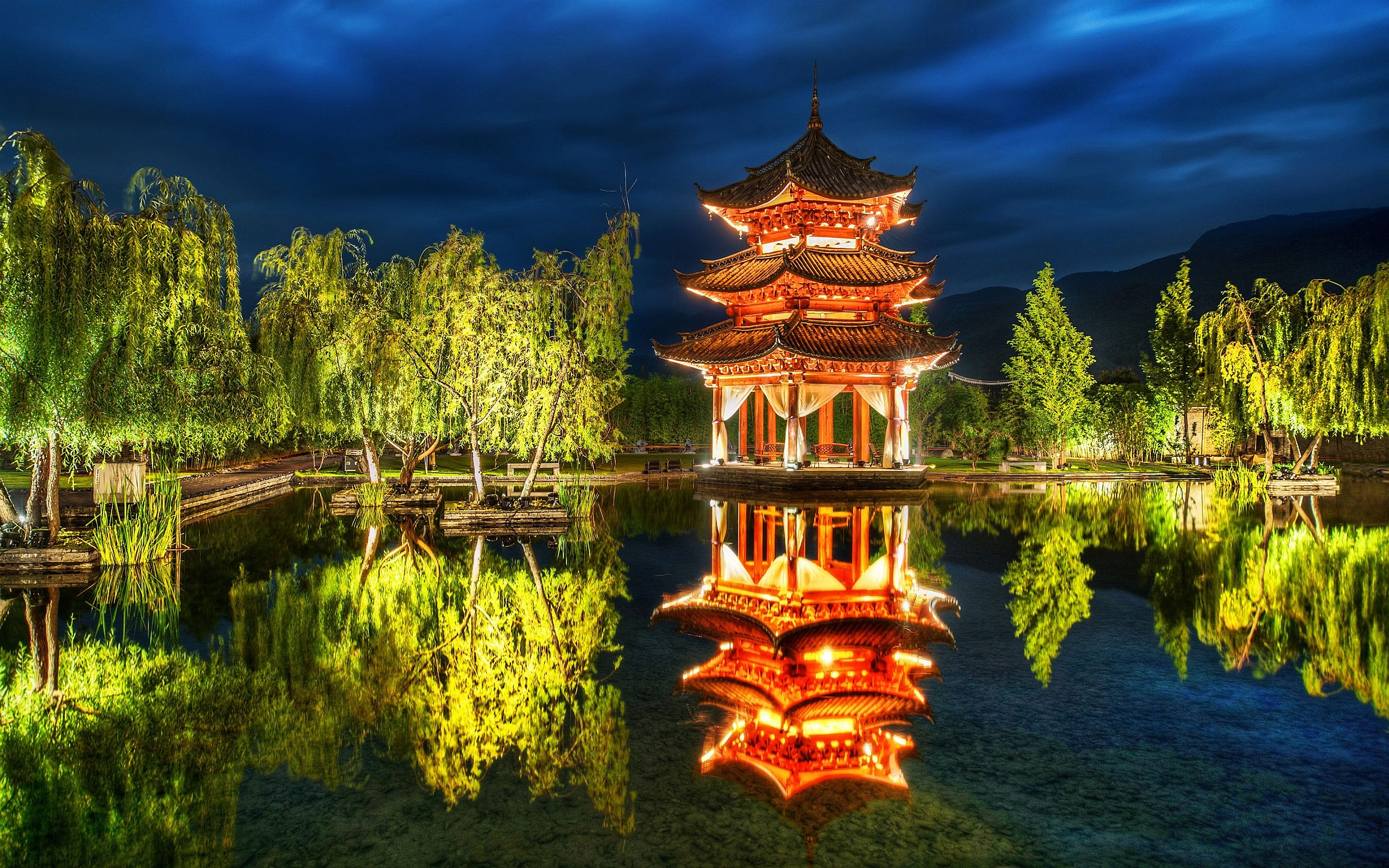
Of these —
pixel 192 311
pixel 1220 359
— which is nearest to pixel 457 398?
pixel 192 311

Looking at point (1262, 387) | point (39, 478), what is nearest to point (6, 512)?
point (39, 478)

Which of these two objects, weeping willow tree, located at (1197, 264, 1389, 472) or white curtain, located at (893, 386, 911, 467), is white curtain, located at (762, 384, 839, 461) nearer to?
white curtain, located at (893, 386, 911, 467)

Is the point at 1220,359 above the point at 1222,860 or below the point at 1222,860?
above

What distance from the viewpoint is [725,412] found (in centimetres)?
2919

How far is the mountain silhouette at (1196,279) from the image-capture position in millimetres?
92125

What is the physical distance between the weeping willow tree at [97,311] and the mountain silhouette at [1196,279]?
8802 cm

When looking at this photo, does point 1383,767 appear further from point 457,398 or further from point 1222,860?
point 457,398

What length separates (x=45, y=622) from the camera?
8.32m

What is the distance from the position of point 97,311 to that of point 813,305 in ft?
72.7

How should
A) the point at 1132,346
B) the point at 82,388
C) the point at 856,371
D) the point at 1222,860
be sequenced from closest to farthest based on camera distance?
the point at 1222,860
the point at 82,388
the point at 856,371
the point at 1132,346

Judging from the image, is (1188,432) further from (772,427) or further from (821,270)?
(821,270)

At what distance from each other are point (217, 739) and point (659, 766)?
10.0 ft

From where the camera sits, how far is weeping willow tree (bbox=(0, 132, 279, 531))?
32.8ft

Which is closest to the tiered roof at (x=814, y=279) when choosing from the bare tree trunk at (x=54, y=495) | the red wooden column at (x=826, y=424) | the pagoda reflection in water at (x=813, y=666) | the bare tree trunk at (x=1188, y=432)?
the red wooden column at (x=826, y=424)
